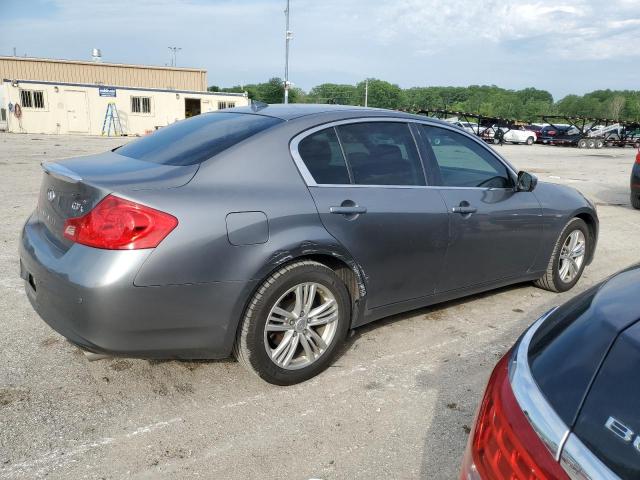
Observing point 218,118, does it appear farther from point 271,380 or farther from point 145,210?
point 271,380

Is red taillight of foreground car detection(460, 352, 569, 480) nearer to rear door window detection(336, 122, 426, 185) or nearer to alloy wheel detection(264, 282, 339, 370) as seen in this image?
alloy wheel detection(264, 282, 339, 370)

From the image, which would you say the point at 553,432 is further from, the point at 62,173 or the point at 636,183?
the point at 636,183

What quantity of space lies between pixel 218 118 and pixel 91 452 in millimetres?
2192

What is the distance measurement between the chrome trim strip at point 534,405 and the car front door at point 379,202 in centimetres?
186

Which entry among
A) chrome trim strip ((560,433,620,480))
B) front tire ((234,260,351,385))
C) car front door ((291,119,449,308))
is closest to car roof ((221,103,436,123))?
car front door ((291,119,449,308))

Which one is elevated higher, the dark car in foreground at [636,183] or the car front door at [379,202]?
the car front door at [379,202]

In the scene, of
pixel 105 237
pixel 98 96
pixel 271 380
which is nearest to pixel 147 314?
pixel 105 237

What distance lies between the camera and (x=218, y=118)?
12.3ft

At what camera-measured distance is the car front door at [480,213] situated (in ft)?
12.8

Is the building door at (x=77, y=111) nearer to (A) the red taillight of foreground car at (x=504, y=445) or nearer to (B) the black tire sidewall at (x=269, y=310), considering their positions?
(B) the black tire sidewall at (x=269, y=310)

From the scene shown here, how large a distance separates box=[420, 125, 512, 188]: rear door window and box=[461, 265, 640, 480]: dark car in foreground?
249cm

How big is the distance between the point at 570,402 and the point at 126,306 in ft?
6.71

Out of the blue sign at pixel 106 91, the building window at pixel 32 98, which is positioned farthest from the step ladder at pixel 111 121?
the building window at pixel 32 98

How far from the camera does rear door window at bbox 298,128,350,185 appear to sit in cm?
327
